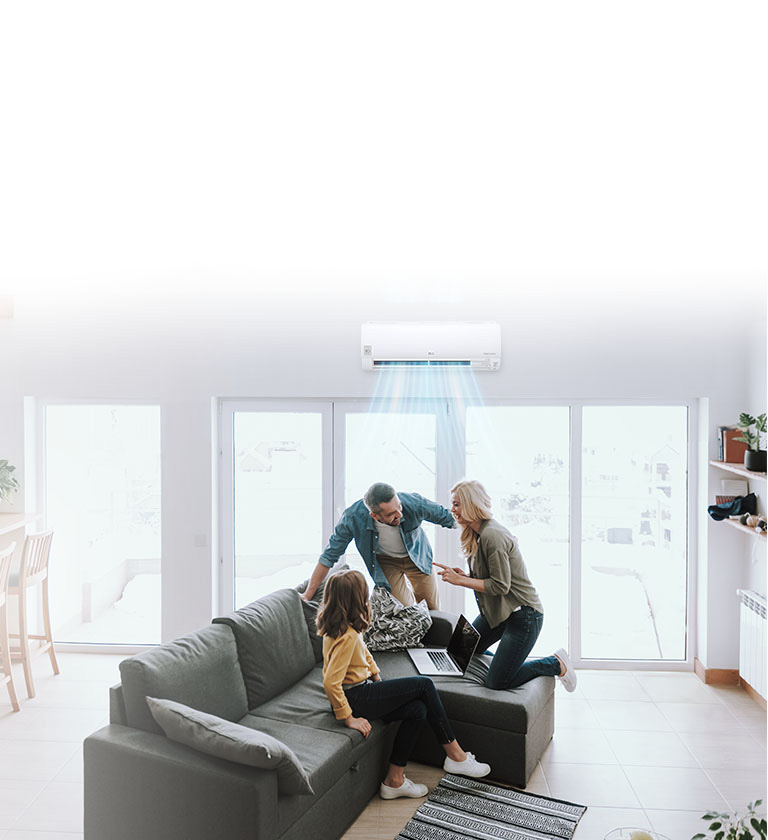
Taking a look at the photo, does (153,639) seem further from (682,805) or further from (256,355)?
(682,805)

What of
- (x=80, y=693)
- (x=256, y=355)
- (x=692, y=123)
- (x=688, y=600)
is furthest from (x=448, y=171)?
(x=688, y=600)

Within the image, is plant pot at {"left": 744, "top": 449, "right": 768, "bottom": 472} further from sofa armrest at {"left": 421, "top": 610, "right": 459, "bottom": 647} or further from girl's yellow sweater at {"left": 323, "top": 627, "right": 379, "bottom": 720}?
girl's yellow sweater at {"left": 323, "top": 627, "right": 379, "bottom": 720}

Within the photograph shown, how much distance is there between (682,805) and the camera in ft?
9.43

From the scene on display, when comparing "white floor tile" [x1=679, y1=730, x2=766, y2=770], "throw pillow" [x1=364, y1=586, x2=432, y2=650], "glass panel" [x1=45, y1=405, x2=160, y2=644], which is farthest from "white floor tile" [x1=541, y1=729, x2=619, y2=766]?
"glass panel" [x1=45, y1=405, x2=160, y2=644]

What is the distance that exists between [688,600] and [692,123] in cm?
462

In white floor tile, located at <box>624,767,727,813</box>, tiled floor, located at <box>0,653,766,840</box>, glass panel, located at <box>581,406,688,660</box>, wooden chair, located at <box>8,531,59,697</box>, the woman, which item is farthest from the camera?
glass panel, located at <box>581,406,688,660</box>

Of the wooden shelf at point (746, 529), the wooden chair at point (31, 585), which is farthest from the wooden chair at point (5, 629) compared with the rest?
the wooden shelf at point (746, 529)

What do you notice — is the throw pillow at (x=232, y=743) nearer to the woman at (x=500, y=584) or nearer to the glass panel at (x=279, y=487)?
the woman at (x=500, y=584)

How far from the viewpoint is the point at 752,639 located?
3.91m

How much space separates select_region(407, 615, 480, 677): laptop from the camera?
11.1 ft

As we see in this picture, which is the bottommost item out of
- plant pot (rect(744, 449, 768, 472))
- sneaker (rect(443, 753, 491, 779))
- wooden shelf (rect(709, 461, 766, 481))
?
sneaker (rect(443, 753, 491, 779))

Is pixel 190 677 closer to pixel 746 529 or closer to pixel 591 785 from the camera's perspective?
pixel 591 785

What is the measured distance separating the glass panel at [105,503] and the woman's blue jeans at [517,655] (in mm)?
2422

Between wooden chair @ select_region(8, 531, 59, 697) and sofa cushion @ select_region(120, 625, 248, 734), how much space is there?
1.59 m
